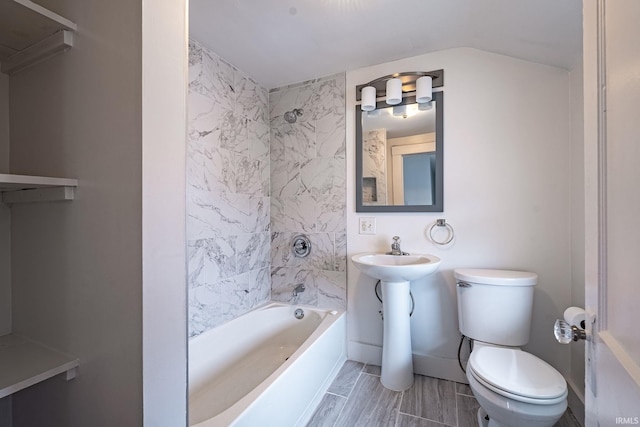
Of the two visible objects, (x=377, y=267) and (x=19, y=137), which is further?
(x=377, y=267)

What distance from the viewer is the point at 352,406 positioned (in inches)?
65.4

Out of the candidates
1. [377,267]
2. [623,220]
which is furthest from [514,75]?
[623,220]

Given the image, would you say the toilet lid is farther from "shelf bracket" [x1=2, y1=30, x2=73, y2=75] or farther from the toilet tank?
"shelf bracket" [x1=2, y1=30, x2=73, y2=75]

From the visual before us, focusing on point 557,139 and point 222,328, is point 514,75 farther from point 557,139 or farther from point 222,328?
point 222,328

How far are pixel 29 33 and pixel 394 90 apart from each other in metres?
1.87

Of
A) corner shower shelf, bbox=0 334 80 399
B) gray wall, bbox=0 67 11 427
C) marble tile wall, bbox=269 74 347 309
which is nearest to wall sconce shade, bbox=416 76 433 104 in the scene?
marble tile wall, bbox=269 74 347 309

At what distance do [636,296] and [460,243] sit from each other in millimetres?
1560

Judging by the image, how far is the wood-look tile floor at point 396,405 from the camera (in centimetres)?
153

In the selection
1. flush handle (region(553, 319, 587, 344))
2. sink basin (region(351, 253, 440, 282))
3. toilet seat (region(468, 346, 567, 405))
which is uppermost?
flush handle (region(553, 319, 587, 344))

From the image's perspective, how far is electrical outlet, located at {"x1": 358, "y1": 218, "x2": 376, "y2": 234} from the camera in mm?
2125

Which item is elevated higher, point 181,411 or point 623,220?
point 623,220

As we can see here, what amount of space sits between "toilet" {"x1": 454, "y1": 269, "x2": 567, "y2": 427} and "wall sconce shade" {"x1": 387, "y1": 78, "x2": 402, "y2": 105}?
129 cm

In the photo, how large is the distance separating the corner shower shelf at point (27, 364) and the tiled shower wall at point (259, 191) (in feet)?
2.85

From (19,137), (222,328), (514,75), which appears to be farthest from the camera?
(222,328)
